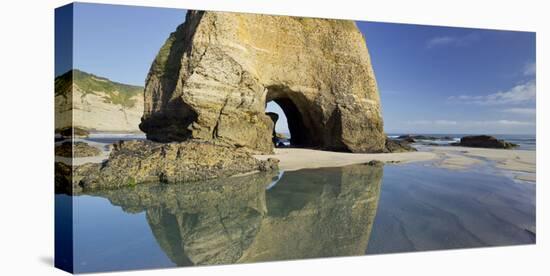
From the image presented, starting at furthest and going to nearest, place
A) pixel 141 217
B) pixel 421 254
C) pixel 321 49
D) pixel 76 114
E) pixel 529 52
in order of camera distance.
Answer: pixel 321 49
pixel 529 52
pixel 421 254
pixel 141 217
pixel 76 114

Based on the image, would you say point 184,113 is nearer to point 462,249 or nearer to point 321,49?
point 321,49

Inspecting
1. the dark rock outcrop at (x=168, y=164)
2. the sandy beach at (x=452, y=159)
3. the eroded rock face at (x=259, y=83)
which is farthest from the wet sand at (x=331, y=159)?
the eroded rock face at (x=259, y=83)

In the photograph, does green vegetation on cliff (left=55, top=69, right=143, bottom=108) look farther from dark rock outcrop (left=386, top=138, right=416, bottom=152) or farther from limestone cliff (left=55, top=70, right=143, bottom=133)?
dark rock outcrop (left=386, top=138, right=416, bottom=152)

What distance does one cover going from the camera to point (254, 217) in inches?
237

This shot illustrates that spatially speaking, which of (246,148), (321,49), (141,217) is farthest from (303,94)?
(141,217)

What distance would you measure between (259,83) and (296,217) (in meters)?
6.19

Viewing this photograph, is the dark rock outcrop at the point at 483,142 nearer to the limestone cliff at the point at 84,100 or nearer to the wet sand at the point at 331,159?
the wet sand at the point at 331,159

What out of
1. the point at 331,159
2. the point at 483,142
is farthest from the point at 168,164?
the point at 483,142

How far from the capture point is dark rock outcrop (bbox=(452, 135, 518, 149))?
8.15 meters

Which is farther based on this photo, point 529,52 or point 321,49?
point 321,49

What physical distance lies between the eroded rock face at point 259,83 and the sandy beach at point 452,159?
1.30 m

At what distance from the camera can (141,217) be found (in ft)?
18.9

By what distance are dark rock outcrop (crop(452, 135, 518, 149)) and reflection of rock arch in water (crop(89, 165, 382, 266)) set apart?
2.12 metres

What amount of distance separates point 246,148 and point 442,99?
4704mm
